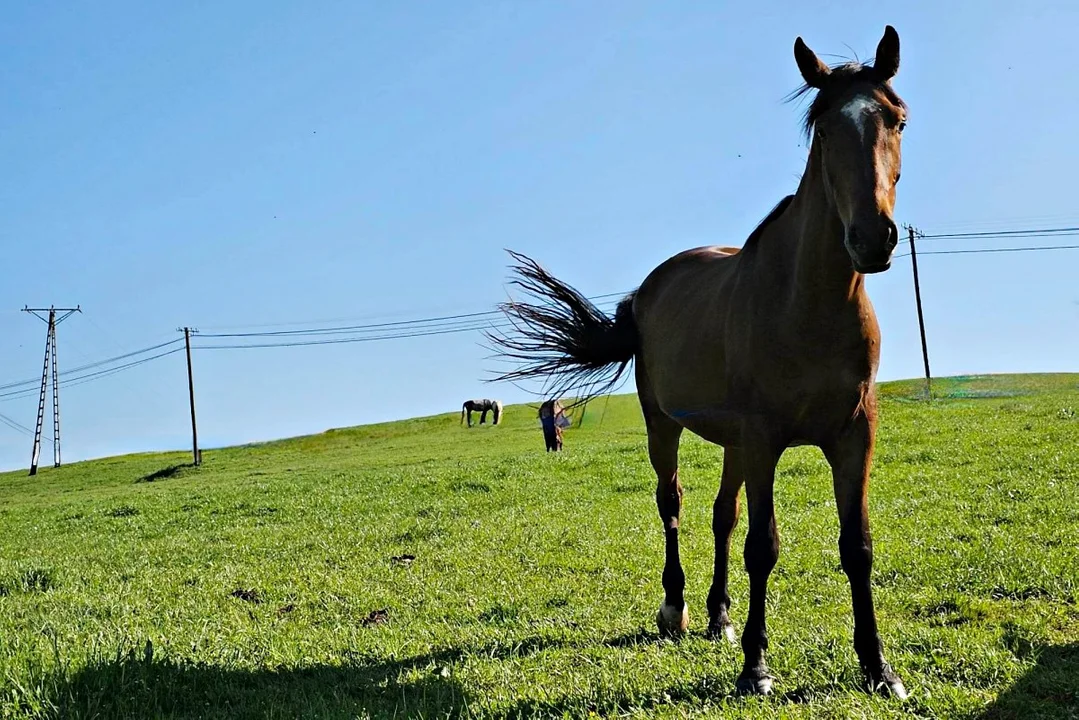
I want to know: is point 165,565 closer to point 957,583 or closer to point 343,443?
point 957,583

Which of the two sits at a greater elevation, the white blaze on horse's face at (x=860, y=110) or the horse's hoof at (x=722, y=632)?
the white blaze on horse's face at (x=860, y=110)

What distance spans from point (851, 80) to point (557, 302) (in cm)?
357

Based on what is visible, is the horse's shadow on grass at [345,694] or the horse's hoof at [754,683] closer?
the horse's shadow on grass at [345,694]

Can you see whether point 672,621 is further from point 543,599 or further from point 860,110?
point 860,110

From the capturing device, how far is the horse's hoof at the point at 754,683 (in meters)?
4.33

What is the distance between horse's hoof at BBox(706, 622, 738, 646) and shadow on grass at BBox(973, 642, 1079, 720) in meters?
1.74

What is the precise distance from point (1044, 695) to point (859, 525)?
1076mm

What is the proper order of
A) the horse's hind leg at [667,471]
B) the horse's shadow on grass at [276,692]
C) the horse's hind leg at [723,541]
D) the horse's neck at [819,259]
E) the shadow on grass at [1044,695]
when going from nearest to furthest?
the shadow on grass at [1044,695] < the horse's neck at [819,259] < the horse's shadow on grass at [276,692] < the horse's hind leg at [723,541] < the horse's hind leg at [667,471]

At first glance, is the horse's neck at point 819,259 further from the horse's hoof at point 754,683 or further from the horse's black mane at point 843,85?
the horse's hoof at point 754,683

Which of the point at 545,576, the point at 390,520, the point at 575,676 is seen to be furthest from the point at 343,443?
the point at 575,676

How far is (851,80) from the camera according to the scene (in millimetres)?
4152

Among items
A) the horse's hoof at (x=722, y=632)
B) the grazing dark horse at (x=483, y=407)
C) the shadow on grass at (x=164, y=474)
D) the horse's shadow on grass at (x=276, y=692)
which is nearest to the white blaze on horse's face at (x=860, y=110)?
the horse's shadow on grass at (x=276, y=692)

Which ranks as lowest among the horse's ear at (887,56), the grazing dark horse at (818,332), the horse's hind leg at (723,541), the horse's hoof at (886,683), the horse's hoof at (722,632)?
the horse's hoof at (722,632)

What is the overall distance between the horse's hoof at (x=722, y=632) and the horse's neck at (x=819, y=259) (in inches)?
93.2
